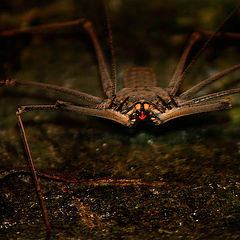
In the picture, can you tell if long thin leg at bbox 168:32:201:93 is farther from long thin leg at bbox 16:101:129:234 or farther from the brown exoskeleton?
long thin leg at bbox 16:101:129:234

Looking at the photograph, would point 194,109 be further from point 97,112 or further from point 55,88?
point 55,88

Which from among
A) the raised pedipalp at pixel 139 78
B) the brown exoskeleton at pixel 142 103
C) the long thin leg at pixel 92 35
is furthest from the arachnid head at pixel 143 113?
the raised pedipalp at pixel 139 78

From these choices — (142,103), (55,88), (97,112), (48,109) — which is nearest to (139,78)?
(142,103)

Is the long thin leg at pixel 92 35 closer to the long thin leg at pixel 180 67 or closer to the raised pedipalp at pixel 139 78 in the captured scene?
the raised pedipalp at pixel 139 78

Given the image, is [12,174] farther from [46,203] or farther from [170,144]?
[170,144]

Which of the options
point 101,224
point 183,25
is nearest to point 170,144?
point 101,224

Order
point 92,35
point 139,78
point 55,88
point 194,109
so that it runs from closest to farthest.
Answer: point 194,109 → point 55,88 → point 139,78 → point 92,35

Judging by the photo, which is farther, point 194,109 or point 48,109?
point 194,109
